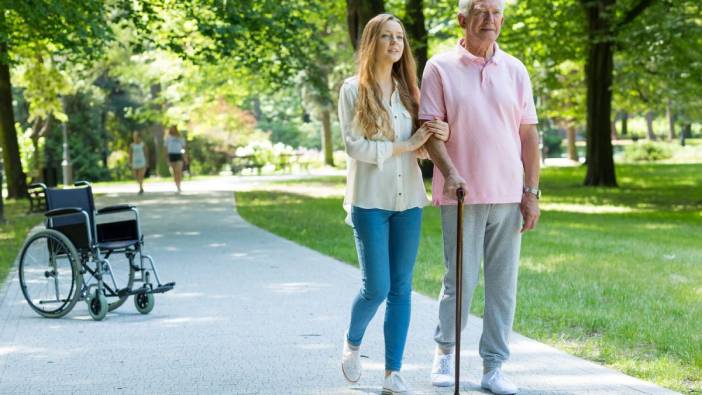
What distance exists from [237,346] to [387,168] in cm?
227

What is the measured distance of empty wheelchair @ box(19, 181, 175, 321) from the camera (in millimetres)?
8440

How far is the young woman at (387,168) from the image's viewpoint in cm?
541

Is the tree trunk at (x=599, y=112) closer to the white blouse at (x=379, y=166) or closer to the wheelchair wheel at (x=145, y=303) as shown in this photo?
the wheelchair wheel at (x=145, y=303)

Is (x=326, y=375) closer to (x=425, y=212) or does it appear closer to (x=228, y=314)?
(x=228, y=314)

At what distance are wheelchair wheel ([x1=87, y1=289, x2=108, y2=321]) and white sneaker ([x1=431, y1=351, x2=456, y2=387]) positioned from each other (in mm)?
3468

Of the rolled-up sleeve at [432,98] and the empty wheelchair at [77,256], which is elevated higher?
the rolled-up sleeve at [432,98]

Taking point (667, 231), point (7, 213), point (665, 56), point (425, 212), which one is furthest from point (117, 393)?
point (665, 56)

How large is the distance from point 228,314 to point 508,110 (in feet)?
12.3

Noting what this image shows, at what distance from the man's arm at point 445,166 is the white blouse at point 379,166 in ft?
0.49

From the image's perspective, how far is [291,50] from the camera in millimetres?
19734

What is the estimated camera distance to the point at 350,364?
19.2ft

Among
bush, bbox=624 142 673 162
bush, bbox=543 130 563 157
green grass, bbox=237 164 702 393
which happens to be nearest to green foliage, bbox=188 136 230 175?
bush, bbox=624 142 673 162

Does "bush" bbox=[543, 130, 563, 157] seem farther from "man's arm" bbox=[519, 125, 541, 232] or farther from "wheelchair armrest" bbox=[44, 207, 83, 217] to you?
"man's arm" bbox=[519, 125, 541, 232]

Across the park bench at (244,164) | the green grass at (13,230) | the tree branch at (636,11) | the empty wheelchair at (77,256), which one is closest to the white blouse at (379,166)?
the empty wheelchair at (77,256)
